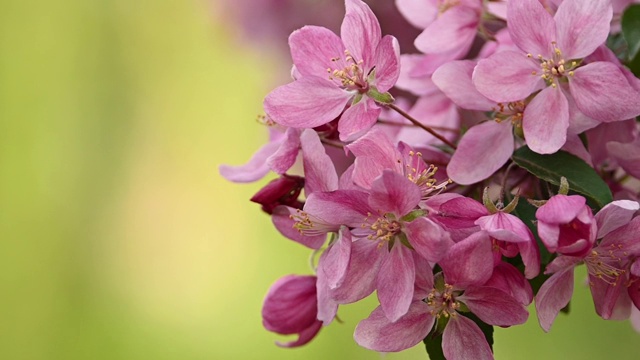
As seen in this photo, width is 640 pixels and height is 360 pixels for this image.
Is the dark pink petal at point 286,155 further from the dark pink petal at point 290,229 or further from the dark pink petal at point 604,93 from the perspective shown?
the dark pink petal at point 604,93

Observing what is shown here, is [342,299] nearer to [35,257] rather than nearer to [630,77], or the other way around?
[630,77]

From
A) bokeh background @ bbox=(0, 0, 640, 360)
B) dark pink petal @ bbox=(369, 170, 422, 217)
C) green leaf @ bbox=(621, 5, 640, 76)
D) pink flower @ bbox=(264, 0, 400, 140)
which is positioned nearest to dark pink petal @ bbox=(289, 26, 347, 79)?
pink flower @ bbox=(264, 0, 400, 140)

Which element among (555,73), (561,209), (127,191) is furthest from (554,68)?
(127,191)

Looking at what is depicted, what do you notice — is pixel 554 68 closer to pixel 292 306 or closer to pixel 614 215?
pixel 614 215

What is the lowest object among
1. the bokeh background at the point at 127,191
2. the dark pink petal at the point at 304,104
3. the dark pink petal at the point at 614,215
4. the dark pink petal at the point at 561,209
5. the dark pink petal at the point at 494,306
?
the bokeh background at the point at 127,191

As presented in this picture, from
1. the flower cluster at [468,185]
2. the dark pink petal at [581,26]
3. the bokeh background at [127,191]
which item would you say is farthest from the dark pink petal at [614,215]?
the bokeh background at [127,191]

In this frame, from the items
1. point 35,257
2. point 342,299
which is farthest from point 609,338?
point 35,257
